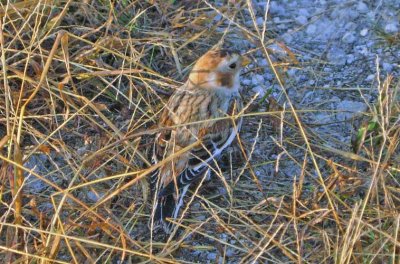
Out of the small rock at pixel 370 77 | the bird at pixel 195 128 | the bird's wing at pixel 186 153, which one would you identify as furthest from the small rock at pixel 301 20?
the bird's wing at pixel 186 153

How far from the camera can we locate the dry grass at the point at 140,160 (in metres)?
2.85

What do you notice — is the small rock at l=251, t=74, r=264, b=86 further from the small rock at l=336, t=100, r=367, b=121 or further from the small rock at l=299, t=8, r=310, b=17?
the small rock at l=299, t=8, r=310, b=17

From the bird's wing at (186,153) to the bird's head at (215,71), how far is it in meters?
0.13

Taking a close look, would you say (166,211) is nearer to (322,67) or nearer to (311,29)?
(322,67)

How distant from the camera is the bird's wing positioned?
3.20 m

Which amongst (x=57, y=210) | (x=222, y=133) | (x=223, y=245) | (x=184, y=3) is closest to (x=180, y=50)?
(x=184, y=3)

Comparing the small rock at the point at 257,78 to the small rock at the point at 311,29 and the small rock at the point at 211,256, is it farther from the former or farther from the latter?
the small rock at the point at 211,256

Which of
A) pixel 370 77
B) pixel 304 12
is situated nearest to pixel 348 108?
pixel 370 77

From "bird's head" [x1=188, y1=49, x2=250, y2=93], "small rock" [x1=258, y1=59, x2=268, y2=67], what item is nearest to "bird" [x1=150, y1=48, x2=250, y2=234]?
"bird's head" [x1=188, y1=49, x2=250, y2=93]

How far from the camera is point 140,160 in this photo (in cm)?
336

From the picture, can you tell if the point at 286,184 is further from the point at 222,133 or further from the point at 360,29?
the point at 360,29

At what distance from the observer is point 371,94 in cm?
372

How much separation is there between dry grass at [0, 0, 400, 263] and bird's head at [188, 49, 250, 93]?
117 mm

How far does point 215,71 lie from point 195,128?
0.32 m
